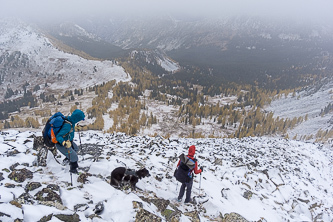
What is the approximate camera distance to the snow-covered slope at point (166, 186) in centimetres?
586

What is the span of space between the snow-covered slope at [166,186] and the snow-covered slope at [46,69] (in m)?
94.2

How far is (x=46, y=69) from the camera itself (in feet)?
354

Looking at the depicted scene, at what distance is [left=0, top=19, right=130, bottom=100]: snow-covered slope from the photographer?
327ft

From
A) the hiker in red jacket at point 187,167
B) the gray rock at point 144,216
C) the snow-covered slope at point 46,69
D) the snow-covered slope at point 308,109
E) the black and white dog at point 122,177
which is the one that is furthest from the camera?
the snow-covered slope at point 46,69

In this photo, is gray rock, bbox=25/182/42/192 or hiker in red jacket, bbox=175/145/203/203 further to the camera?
hiker in red jacket, bbox=175/145/203/203

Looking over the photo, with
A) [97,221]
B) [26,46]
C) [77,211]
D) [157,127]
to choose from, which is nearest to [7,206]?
[77,211]

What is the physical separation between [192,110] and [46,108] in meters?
58.4

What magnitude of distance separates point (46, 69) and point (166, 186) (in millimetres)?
124610

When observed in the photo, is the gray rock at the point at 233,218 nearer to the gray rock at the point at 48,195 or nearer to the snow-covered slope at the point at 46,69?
the gray rock at the point at 48,195

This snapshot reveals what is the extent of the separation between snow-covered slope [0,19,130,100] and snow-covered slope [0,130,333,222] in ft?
→ 309

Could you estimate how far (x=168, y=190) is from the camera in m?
9.08

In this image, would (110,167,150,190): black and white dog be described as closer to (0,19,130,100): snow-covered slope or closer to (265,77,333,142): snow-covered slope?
(265,77,333,142): snow-covered slope

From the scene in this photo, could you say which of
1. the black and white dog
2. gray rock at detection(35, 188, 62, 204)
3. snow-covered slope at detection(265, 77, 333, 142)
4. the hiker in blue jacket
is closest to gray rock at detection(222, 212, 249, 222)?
the black and white dog

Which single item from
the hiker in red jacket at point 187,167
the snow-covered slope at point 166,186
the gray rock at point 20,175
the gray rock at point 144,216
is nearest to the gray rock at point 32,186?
the snow-covered slope at point 166,186
